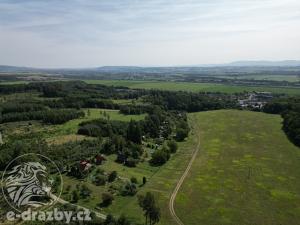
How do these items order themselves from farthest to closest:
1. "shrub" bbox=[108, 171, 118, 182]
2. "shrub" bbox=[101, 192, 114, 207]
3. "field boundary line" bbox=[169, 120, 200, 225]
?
1. "shrub" bbox=[108, 171, 118, 182]
2. "shrub" bbox=[101, 192, 114, 207]
3. "field boundary line" bbox=[169, 120, 200, 225]

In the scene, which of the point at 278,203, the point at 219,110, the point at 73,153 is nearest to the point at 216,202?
the point at 278,203

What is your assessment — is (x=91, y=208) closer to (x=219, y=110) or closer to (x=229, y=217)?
(x=229, y=217)

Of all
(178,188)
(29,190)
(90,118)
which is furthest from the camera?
(90,118)

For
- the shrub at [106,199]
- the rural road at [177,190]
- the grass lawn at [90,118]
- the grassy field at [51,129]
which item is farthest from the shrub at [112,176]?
the grass lawn at [90,118]

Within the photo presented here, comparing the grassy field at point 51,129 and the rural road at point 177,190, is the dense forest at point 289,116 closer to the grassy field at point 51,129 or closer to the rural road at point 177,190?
the rural road at point 177,190

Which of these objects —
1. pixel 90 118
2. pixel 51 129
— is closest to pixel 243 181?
pixel 51 129

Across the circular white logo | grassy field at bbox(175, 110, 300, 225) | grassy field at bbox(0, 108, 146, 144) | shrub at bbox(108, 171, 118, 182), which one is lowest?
grassy field at bbox(175, 110, 300, 225)

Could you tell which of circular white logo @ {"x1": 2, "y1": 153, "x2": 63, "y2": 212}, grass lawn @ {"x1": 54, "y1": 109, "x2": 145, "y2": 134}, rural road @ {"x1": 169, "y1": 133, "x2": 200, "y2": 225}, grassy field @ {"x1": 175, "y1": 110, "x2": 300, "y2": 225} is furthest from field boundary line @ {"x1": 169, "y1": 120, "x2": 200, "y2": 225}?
grass lawn @ {"x1": 54, "y1": 109, "x2": 145, "y2": 134}

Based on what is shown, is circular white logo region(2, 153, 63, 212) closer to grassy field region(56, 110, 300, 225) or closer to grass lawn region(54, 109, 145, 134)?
grassy field region(56, 110, 300, 225)

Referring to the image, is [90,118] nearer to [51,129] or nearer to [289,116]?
[51,129]
